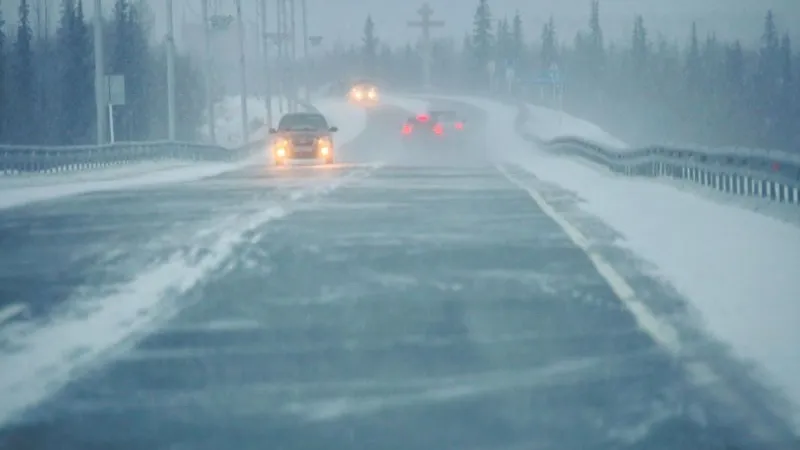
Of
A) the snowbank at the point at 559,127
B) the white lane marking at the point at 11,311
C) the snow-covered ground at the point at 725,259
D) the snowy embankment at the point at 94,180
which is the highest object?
the white lane marking at the point at 11,311

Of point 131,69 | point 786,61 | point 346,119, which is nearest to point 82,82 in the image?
point 131,69

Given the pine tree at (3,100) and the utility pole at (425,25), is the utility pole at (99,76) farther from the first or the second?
the utility pole at (425,25)

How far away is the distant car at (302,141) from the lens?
158ft

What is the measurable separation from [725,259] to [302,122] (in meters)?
33.6

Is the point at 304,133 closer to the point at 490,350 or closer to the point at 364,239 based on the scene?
the point at 364,239

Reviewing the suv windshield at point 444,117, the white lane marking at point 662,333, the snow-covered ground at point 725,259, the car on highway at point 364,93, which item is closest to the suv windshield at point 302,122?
the suv windshield at point 444,117

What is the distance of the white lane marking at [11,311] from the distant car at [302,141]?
35.0m

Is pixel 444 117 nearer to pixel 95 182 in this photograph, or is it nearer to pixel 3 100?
pixel 95 182

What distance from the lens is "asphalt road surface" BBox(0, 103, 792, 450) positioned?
7.75 metres

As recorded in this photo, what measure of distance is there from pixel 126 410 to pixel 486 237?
11.3 m

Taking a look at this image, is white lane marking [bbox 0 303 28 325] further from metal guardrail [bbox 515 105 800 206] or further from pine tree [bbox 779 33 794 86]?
pine tree [bbox 779 33 794 86]

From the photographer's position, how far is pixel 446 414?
810 centimetres

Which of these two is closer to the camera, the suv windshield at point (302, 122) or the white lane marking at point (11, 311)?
the white lane marking at point (11, 311)

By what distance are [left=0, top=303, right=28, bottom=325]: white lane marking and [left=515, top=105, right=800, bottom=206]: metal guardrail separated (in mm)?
12667
